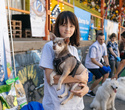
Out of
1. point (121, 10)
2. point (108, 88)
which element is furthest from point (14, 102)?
point (121, 10)

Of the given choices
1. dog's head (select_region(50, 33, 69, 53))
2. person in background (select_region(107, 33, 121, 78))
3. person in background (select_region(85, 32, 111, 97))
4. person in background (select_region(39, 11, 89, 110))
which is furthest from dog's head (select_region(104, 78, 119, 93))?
person in background (select_region(107, 33, 121, 78))

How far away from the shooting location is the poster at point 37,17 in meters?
4.44

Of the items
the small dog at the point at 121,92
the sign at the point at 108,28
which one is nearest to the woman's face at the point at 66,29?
the small dog at the point at 121,92

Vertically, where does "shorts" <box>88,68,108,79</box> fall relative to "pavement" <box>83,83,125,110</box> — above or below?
above

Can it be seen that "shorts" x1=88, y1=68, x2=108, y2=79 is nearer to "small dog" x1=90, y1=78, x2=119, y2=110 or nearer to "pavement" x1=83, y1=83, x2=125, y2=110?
"pavement" x1=83, y1=83, x2=125, y2=110

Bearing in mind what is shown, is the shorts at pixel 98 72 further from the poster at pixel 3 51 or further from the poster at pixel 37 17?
the poster at pixel 3 51

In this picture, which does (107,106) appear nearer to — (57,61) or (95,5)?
(57,61)

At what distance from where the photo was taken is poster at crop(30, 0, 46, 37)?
4.44m

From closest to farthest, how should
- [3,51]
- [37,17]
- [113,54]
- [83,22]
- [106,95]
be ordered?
[3,51] → [106,95] → [37,17] → [113,54] → [83,22]

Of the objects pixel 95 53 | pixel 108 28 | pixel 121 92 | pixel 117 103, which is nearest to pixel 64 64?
pixel 95 53

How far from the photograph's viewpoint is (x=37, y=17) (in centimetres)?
463

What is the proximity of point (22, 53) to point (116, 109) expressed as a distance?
2910 millimetres

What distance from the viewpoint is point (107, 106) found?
4188 millimetres

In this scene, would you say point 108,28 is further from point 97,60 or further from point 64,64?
point 64,64
